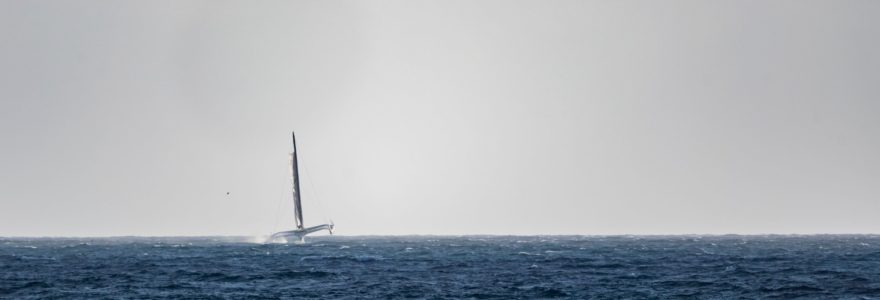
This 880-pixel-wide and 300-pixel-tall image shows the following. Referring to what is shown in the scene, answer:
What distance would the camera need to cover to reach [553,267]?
98312 millimetres

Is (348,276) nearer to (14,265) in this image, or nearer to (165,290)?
(165,290)

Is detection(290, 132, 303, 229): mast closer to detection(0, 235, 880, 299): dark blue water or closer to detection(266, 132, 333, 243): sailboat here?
detection(266, 132, 333, 243): sailboat

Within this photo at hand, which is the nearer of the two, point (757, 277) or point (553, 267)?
point (757, 277)

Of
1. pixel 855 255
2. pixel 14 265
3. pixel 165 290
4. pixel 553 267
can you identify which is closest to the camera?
pixel 165 290

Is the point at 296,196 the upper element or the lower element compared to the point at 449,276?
upper

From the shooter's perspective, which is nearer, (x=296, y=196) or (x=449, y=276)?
(x=449, y=276)

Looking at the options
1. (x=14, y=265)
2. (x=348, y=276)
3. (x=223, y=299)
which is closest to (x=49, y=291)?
(x=223, y=299)

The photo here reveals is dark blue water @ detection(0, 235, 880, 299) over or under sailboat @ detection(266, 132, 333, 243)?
under

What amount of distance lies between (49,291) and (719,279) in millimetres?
49193

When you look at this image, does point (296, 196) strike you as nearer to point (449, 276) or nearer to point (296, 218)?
point (296, 218)

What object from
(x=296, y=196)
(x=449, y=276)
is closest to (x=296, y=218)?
(x=296, y=196)

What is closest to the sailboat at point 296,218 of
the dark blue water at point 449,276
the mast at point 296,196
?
the mast at point 296,196

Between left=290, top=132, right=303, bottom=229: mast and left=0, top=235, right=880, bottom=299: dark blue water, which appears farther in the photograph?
left=290, top=132, right=303, bottom=229: mast

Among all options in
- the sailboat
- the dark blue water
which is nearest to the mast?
the sailboat
